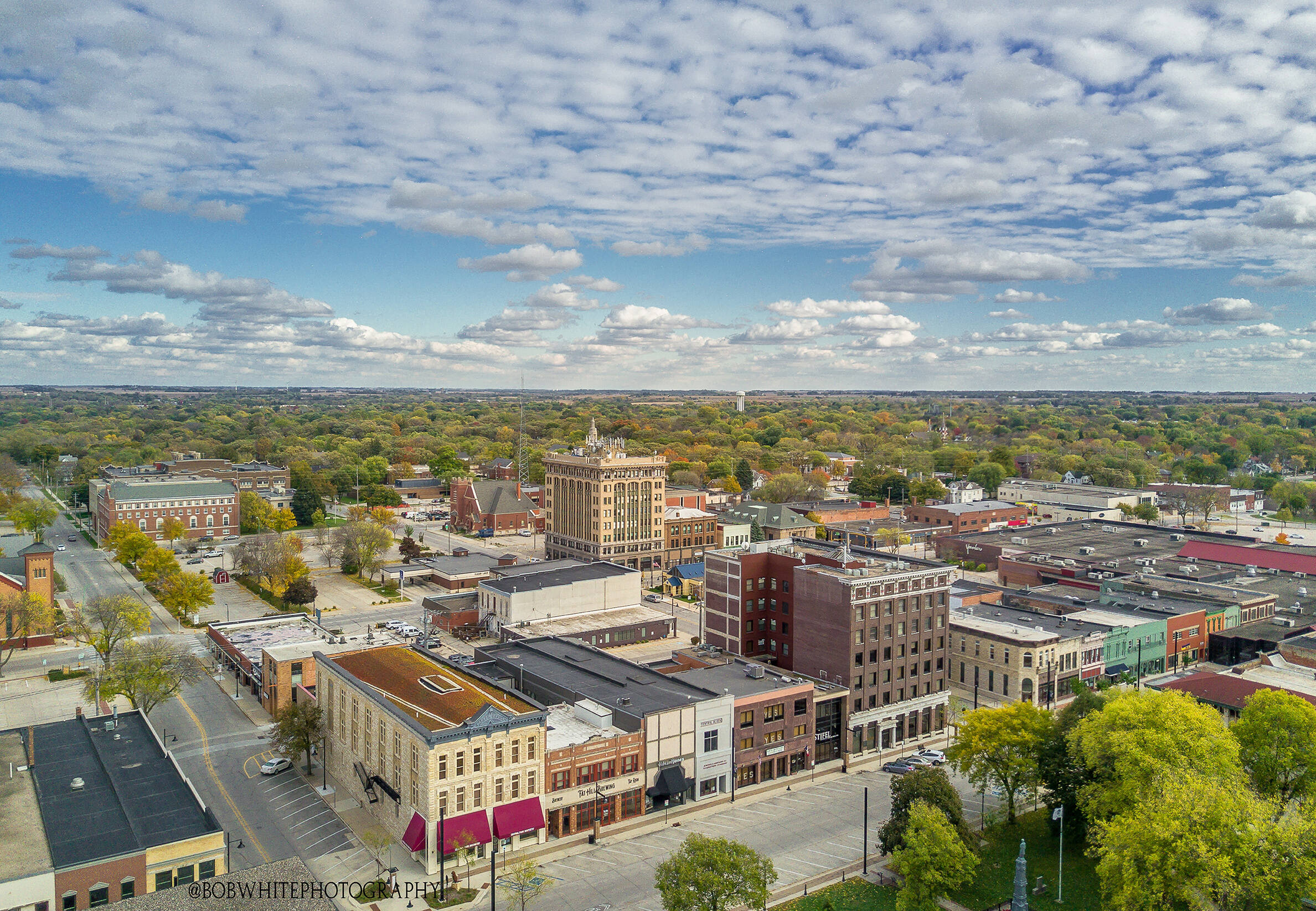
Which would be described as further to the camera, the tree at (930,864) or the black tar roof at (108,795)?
the tree at (930,864)

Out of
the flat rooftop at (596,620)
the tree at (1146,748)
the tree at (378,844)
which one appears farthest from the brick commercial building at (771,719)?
the flat rooftop at (596,620)

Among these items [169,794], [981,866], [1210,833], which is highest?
[1210,833]

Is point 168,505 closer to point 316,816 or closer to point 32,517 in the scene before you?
point 32,517

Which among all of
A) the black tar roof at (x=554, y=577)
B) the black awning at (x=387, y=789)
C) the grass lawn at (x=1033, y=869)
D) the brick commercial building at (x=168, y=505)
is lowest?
the grass lawn at (x=1033, y=869)

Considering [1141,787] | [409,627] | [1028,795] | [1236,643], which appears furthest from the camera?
[409,627]

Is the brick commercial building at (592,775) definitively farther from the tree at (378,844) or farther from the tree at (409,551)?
the tree at (409,551)

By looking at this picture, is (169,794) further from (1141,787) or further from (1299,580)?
(1299,580)

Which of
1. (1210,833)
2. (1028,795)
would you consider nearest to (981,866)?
(1028,795)
